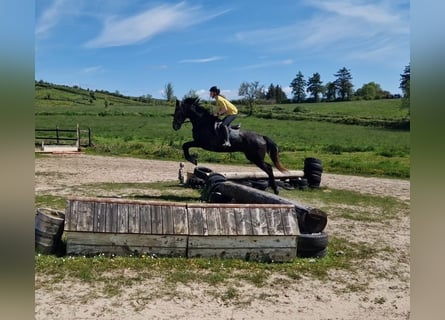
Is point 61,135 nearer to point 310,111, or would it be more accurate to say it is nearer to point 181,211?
point 181,211

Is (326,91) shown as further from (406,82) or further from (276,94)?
(406,82)

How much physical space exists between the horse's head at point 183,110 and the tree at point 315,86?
60.0 meters

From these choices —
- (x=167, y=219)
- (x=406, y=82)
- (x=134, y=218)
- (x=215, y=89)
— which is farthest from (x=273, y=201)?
(x=406, y=82)

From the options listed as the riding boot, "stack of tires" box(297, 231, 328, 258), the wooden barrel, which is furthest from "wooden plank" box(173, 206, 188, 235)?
the riding boot

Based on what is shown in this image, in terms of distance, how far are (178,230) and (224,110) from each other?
359cm

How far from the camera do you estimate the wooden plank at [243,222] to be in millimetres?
5676

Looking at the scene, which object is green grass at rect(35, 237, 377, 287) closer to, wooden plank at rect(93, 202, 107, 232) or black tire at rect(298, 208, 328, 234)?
wooden plank at rect(93, 202, 107, 232)

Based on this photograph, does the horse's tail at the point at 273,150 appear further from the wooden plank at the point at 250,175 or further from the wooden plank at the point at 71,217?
the wooden plank at the point at 71,217

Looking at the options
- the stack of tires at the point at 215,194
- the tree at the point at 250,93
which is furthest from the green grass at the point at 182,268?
the tree at the point at 250,93

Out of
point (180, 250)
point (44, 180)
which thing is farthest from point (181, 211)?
point (44, 180)

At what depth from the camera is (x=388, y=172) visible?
1688cm
